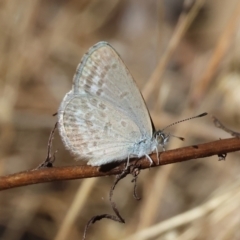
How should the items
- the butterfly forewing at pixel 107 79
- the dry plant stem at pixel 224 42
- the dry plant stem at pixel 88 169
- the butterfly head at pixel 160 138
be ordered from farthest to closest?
the dry plant stem at pixel 224 42, the butterfly head at pixel 160 138, the butterfly forewing at pixel 107 79, the dry plant stem at pixel 88 169

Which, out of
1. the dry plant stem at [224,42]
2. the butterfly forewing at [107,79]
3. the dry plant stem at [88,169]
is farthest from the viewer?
the dry plant stem at [224,42]

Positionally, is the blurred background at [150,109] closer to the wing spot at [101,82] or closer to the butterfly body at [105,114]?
the butterfly body at [105,114]

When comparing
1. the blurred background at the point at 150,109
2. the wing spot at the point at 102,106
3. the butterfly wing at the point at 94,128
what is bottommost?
the blurred background at the point at 150,109

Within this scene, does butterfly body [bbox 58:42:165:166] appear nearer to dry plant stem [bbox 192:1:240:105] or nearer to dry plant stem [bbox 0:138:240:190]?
dry plant stem [bbox 0:138:240:190]

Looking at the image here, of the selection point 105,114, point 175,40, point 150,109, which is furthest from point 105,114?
point 150,109

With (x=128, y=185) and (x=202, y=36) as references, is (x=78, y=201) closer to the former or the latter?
(x=128, y=185)

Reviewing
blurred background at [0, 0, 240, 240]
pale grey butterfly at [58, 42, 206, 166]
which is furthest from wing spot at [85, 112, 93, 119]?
blurred background at [0, 0, 240, 240]

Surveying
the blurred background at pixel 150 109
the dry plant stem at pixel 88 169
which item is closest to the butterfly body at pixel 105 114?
the dry plant stem at pixel 88 169
